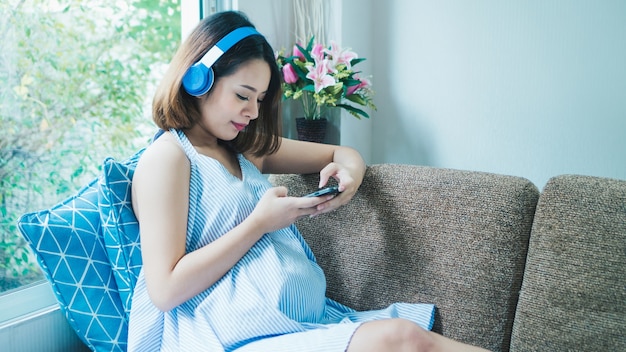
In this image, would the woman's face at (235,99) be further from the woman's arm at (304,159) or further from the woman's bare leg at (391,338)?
the woman's bare leg at (391,338)

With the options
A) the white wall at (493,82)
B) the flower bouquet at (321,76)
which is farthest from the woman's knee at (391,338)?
the white wall at (493,82)

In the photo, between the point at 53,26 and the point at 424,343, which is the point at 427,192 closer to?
the point at 424,343

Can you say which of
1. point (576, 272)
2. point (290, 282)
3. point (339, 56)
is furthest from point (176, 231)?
point (339, 56)

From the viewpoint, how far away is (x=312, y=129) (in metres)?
1.94

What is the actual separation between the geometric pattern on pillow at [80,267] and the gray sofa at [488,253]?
548 mm

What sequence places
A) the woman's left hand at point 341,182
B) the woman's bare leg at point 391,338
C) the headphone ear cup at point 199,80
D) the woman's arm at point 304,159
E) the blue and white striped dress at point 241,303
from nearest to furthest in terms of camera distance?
the woman's bare leg at point 391,338, the blue and white striped dress at point 241,303, the headphone ear cup at point 199,80, the woman's left hand at point 341,182, the woman's arm at point 304,159

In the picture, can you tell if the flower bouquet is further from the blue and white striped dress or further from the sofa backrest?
the blue and white striped dress

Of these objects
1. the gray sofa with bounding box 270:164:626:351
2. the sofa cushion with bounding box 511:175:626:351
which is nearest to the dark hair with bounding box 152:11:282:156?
the gray sofa with bounding box 270:164:626:351

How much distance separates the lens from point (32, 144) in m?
1.43

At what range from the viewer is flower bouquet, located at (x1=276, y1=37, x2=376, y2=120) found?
1766 mm

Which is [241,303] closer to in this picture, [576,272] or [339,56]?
[576,272]

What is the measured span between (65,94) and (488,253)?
1234mm

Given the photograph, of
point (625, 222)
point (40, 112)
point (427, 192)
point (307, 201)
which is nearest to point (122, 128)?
point (40, 112)

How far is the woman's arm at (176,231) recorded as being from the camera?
1.06 m
